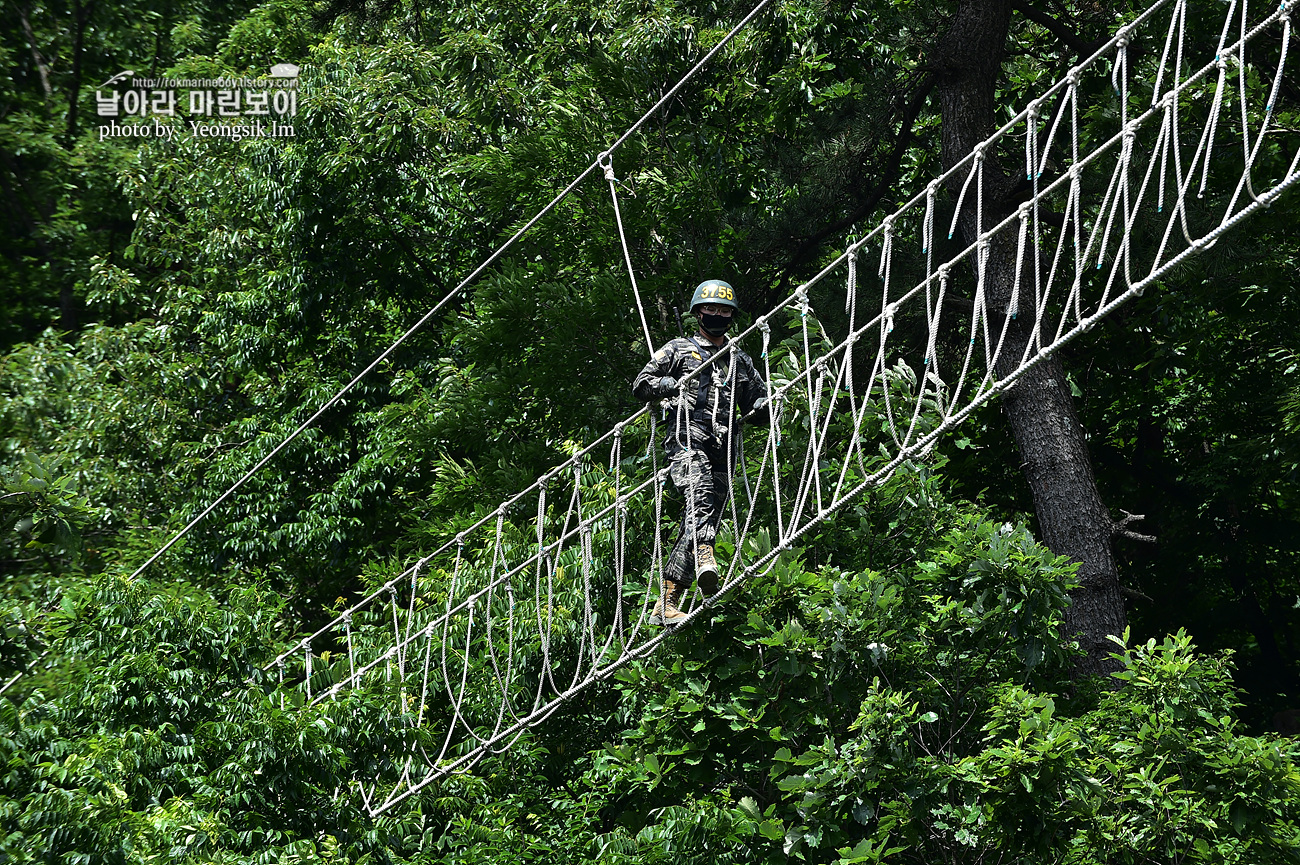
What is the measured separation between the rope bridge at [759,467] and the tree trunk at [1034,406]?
9 cm

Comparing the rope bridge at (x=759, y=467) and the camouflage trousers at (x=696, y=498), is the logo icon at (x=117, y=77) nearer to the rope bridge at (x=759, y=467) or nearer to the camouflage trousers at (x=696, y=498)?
the rope bridge at (x=759, y=467)

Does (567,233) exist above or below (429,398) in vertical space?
above

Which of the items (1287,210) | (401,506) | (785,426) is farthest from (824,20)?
(401,506)

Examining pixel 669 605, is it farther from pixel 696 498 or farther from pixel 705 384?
pixel 705 384

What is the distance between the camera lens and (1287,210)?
25.2 feet

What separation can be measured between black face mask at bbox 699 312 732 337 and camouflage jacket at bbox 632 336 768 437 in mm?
56

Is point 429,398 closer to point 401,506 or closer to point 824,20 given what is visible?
point 401,506

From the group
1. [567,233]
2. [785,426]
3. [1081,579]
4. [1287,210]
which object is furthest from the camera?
[567,233]

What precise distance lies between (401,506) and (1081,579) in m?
5.85

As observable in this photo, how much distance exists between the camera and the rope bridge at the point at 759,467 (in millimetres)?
5469

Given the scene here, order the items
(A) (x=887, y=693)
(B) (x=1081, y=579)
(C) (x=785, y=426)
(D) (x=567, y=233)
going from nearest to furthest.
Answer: (A) (x=887, y=693), (C) (x=785, y=426), (B) (x=1081, y=579), (D) (x=567, y=233)

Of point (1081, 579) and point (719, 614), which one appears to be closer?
point (719, 614)

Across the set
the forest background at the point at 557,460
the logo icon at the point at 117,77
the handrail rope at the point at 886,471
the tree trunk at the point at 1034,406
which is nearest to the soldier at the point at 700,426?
the handrail rope at the point at 886,471

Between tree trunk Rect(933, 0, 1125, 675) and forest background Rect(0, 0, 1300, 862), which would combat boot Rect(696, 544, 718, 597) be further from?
tree trunk Rect(933, 0, 1125, 675)
